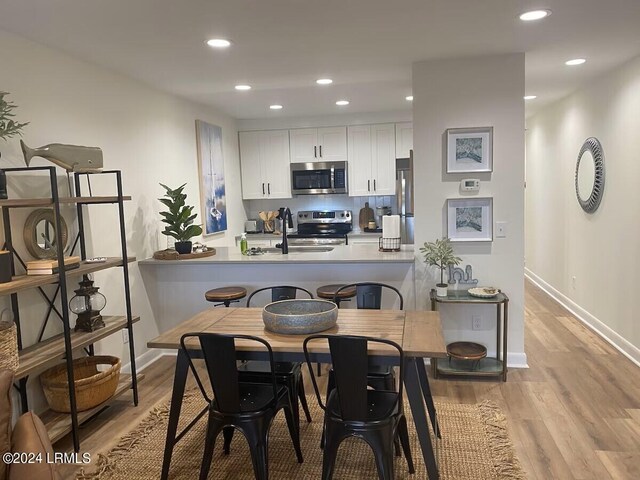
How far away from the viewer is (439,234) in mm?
3787

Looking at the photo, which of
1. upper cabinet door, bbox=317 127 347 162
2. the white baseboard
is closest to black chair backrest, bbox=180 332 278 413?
the white baseboard

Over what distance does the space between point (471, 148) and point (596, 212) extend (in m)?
1.82

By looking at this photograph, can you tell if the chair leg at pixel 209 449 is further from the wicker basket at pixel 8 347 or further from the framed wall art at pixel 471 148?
the framed wall art at pixel 471 148

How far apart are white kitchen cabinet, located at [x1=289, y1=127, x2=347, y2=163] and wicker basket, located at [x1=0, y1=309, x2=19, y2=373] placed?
4347 millimetres

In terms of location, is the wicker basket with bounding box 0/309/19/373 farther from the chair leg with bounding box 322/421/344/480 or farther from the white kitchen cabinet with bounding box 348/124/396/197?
the white kitchen cabinet with bounding box 348/124/396/197

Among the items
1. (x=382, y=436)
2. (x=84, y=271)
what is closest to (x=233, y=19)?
(x=84, y=271)

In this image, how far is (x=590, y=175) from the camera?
4.65 m

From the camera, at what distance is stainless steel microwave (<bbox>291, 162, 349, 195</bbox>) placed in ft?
20.2

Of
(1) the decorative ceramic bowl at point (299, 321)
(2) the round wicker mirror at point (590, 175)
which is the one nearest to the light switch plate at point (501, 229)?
(2) the round wicker mirror at point (590, 175)

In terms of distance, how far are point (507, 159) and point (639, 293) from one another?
1500 millimetres

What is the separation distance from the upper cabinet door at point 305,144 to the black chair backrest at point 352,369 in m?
4.39

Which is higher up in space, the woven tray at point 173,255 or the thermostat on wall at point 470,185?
the thermostat on wall at point 470,185

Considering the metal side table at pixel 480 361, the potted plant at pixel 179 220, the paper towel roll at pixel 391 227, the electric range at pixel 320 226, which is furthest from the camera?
the electric range at pixel 320 226

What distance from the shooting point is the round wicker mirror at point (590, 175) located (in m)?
4.42
